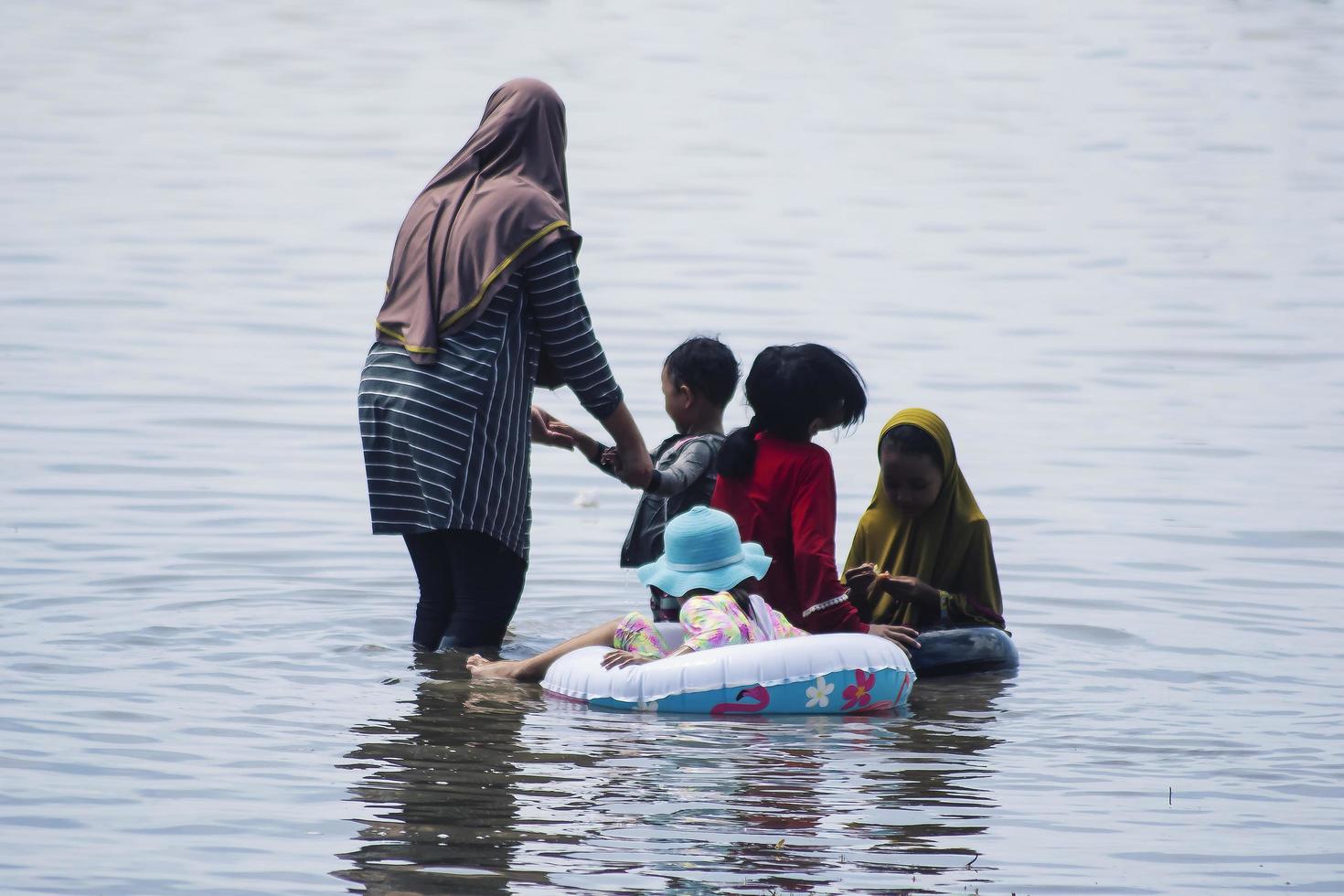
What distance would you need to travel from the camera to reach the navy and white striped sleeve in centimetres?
611

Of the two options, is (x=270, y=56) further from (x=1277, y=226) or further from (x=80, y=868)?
(x=80, y=868)

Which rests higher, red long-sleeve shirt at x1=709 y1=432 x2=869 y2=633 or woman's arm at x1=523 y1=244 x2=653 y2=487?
woman's arm at x1=523 y1=244 x2=653 y2=487

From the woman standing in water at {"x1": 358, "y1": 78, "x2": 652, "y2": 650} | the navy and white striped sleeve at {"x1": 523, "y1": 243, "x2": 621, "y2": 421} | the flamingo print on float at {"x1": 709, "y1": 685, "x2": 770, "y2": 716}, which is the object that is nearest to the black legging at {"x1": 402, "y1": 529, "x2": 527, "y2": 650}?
the woman standing in water at {"x1": 358, "y1": 78, "x2": 652, "y2": 650}

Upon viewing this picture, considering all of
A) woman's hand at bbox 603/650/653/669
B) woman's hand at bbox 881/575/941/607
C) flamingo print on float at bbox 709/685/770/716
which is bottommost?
flamingo print on float at bbox 709/685/770/716

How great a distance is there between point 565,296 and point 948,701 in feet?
6.12

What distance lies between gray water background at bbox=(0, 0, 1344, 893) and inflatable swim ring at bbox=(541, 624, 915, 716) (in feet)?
0.42

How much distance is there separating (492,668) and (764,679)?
3.23 feet

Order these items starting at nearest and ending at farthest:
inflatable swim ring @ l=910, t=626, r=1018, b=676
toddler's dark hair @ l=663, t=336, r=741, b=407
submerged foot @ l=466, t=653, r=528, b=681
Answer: submerged foot @ l=466, t=653, r=528, b=681, toddler's dark hair @ l=663, t=336, r=741, b=407, inflatable swim ring @ l=910, t=626, r=1018, b=676

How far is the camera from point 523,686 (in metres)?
6.46

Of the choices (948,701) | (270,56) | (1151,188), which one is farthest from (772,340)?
(270,56)

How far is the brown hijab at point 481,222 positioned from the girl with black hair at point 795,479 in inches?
36.7

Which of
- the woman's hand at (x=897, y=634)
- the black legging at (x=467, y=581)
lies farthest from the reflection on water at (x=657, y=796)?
the woman's hand at (x=897, y=634)

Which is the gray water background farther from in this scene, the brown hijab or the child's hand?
the brown hijab

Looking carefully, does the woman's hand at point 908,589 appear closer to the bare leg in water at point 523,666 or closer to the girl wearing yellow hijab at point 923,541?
the girl wearing yellow hijab at point 923,541
